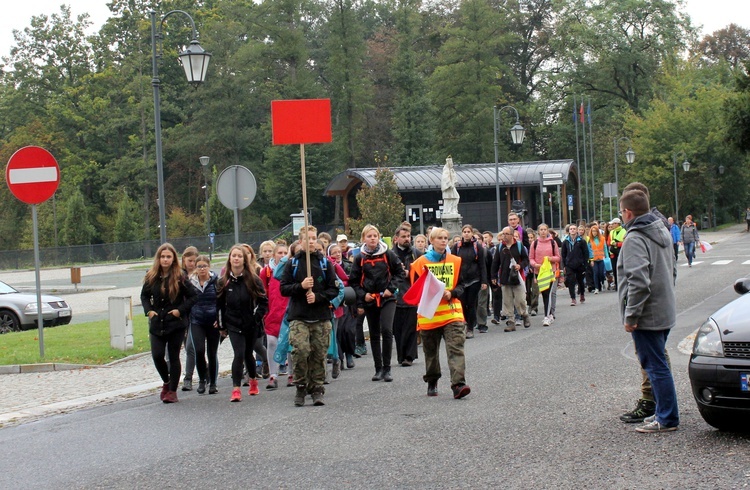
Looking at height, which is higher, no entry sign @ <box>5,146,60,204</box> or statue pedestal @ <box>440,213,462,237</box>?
no entry sign @ <box>5,146,60,204</box>

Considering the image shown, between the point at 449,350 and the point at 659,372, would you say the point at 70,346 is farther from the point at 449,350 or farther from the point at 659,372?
the point at 659,372

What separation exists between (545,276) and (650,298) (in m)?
10.4

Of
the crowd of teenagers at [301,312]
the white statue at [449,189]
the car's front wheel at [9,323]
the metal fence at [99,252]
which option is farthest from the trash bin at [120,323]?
the metal fence at [99,252]

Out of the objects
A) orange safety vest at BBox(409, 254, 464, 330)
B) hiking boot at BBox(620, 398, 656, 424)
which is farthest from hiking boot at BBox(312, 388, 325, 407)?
hiking boot at BBox(620, 398, 656, 424)

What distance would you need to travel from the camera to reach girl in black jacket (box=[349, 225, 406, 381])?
39.0ft

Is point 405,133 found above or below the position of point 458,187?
above

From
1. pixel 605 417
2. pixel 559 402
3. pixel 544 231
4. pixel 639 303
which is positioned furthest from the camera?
pixel 544 231

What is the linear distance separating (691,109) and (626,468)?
65113mm

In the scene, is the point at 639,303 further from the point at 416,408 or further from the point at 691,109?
the point at 691,109

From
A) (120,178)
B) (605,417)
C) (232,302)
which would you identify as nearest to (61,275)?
(120,178)

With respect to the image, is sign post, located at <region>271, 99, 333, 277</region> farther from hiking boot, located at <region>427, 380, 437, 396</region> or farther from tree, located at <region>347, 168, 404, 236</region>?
tree, located at <region>347, 168, 404, 236</region>

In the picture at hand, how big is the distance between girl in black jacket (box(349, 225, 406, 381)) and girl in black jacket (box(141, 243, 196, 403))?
2.18m

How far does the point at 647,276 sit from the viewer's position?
7.43 m

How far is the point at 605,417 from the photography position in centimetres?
827
